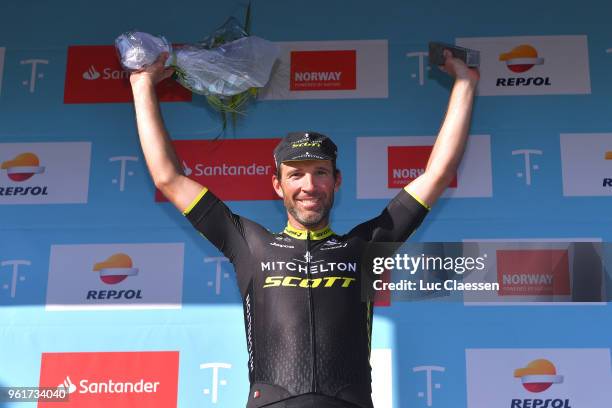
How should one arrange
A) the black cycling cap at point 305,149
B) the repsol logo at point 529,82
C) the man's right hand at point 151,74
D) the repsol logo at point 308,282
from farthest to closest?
the repsol logo at point 529,82
the man's right hand at point 151,74
the black cycling cap at point 305,149
the repsol logo at point 308,282

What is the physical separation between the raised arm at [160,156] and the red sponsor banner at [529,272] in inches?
49.6

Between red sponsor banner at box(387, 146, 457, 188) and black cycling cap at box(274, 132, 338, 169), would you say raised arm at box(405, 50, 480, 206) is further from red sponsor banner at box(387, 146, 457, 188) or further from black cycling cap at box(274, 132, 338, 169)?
red sponsor banner at box(387, 146, 457, 188)

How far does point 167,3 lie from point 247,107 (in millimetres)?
593

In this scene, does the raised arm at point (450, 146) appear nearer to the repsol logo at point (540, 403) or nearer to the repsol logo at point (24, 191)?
the repsol logo at point (540, 403)

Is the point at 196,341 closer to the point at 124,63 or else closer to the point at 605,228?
the point at 124,63

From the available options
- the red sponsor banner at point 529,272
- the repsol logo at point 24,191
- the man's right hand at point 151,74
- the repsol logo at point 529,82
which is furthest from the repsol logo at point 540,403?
the repsol logo at point 24,191

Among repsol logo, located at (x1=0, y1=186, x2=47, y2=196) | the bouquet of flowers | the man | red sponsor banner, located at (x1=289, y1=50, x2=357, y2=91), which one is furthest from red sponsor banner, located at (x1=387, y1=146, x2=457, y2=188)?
repsol logo, located at (x1=0, y1=186, x2=47, y2=196)

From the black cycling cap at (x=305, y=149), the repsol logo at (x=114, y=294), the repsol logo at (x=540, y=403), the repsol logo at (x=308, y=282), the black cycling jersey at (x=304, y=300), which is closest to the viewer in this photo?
the black cycling jersey at (x=304, y=300)

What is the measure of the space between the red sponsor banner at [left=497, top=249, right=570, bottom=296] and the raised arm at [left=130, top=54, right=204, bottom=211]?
126cm

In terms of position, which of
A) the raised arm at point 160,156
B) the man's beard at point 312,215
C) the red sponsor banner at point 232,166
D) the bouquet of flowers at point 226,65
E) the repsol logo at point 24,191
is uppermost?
the bouquet of flowers at point 226,65

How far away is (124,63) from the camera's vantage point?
2.83 metres

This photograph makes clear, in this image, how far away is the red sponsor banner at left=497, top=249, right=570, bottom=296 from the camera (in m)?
3.20

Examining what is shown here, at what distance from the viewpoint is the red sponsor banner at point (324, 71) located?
3.51 m

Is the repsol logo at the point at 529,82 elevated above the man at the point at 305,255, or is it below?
above
